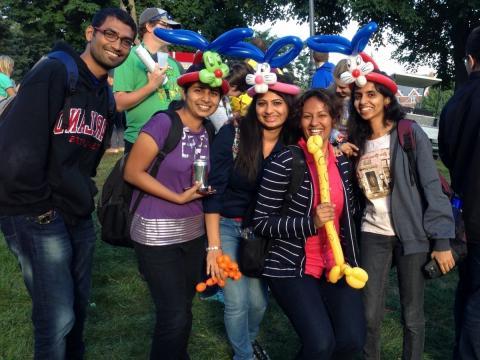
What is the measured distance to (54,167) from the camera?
2.55 meters

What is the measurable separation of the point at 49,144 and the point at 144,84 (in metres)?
1.51

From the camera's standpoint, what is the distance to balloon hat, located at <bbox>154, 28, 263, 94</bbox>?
285 cm

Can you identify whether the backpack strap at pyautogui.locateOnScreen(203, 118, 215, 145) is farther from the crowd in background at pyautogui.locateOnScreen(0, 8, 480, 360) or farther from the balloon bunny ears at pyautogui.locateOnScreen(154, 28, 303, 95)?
the balloon bunny ears at pyautogui.locateOnScreen(154, 28, 303, 95)

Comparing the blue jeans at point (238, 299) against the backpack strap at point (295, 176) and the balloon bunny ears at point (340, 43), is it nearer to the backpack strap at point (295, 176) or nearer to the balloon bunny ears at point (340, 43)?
the backpack strap at point (295, 176)

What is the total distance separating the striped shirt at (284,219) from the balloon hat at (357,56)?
2.12 ft

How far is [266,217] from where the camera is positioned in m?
2.76

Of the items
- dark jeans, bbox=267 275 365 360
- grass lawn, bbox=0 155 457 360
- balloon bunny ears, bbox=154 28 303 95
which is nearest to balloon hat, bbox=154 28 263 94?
balloon bunny ears, bbox=154 28 303 95

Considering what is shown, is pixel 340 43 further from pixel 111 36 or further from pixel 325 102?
pixel 111 36

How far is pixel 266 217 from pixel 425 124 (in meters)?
15.8

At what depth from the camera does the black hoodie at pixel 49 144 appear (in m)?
2.38

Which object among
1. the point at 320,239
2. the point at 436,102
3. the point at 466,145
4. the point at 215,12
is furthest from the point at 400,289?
the point at 436,102

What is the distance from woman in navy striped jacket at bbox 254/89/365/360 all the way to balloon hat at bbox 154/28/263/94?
0.56 metres

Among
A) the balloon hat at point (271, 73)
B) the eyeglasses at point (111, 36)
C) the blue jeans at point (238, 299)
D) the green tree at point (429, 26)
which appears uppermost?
the green tree at point (429, 26)

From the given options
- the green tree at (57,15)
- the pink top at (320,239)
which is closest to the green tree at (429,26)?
the green tree at (57,15)
